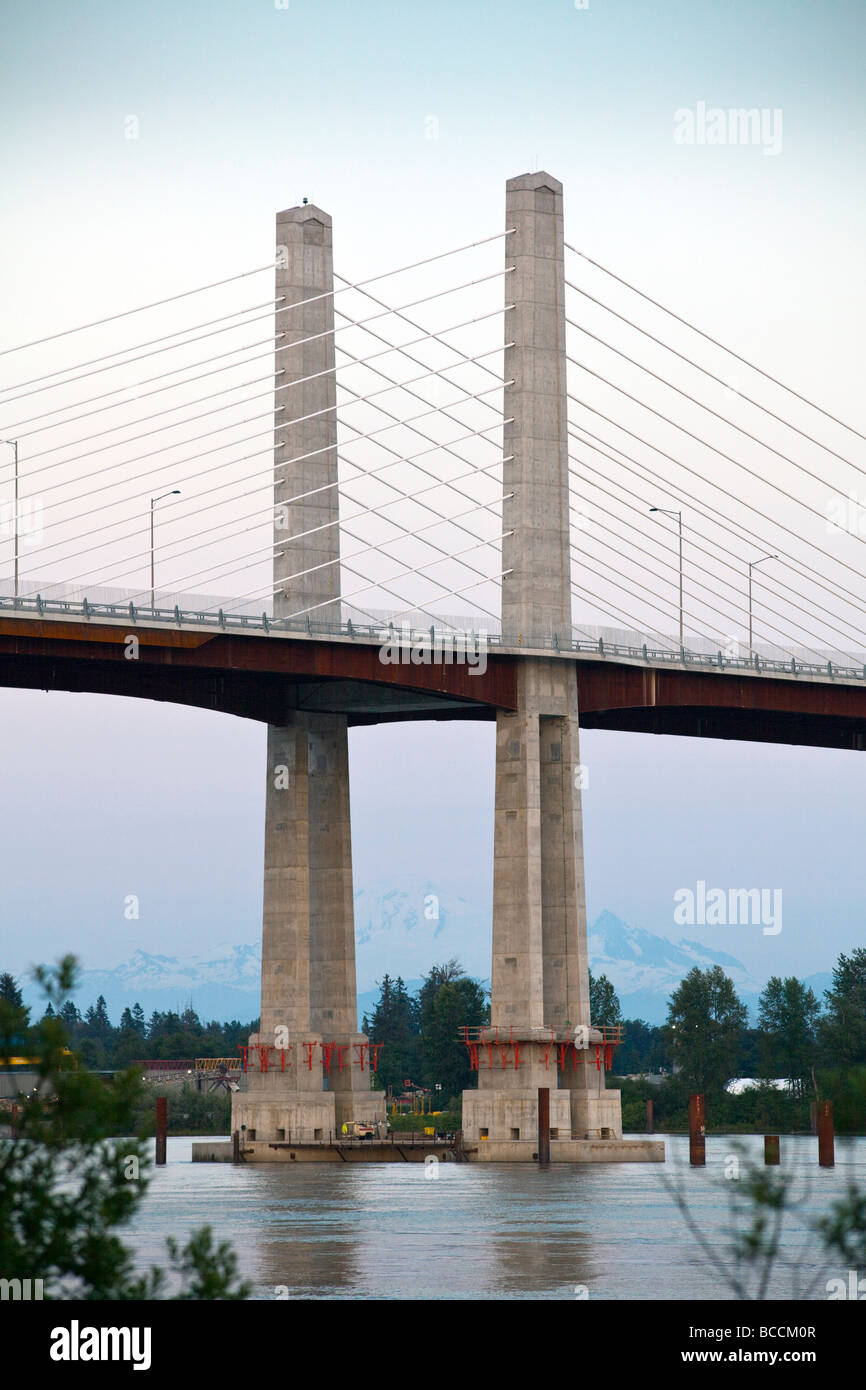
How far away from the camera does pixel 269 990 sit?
287 ft

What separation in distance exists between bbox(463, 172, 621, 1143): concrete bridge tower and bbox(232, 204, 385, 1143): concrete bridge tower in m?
7.28

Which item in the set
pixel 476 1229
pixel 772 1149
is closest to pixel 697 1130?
pixel 772 1149

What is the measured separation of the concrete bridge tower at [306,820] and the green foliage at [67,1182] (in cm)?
6421

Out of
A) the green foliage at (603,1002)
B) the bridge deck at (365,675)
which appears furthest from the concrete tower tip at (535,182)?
the green foliage at (603,1002)

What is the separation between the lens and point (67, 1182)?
61.1 ft

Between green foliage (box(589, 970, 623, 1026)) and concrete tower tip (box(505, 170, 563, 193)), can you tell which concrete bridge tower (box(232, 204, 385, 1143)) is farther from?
green foliage (box(589, 970, 623, 1026))

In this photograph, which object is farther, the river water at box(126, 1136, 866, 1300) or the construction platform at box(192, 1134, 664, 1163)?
the construction platform at box(192, 1134, 664, 1163)

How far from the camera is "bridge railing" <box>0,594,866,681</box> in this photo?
75312mm

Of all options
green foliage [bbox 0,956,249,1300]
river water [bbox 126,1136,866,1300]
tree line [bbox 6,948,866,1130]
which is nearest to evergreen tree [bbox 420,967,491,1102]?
tree line [bbox 6,948,866,1130]

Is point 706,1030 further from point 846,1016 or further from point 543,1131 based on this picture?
point 543,1131

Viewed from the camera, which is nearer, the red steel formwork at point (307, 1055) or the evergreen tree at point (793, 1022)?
the red steel formwork at point (307, 1055)

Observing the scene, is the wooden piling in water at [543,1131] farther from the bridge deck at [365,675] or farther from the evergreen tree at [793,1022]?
the evergreen tree at [793,1022]

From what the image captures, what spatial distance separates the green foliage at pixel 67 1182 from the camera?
1802cm
